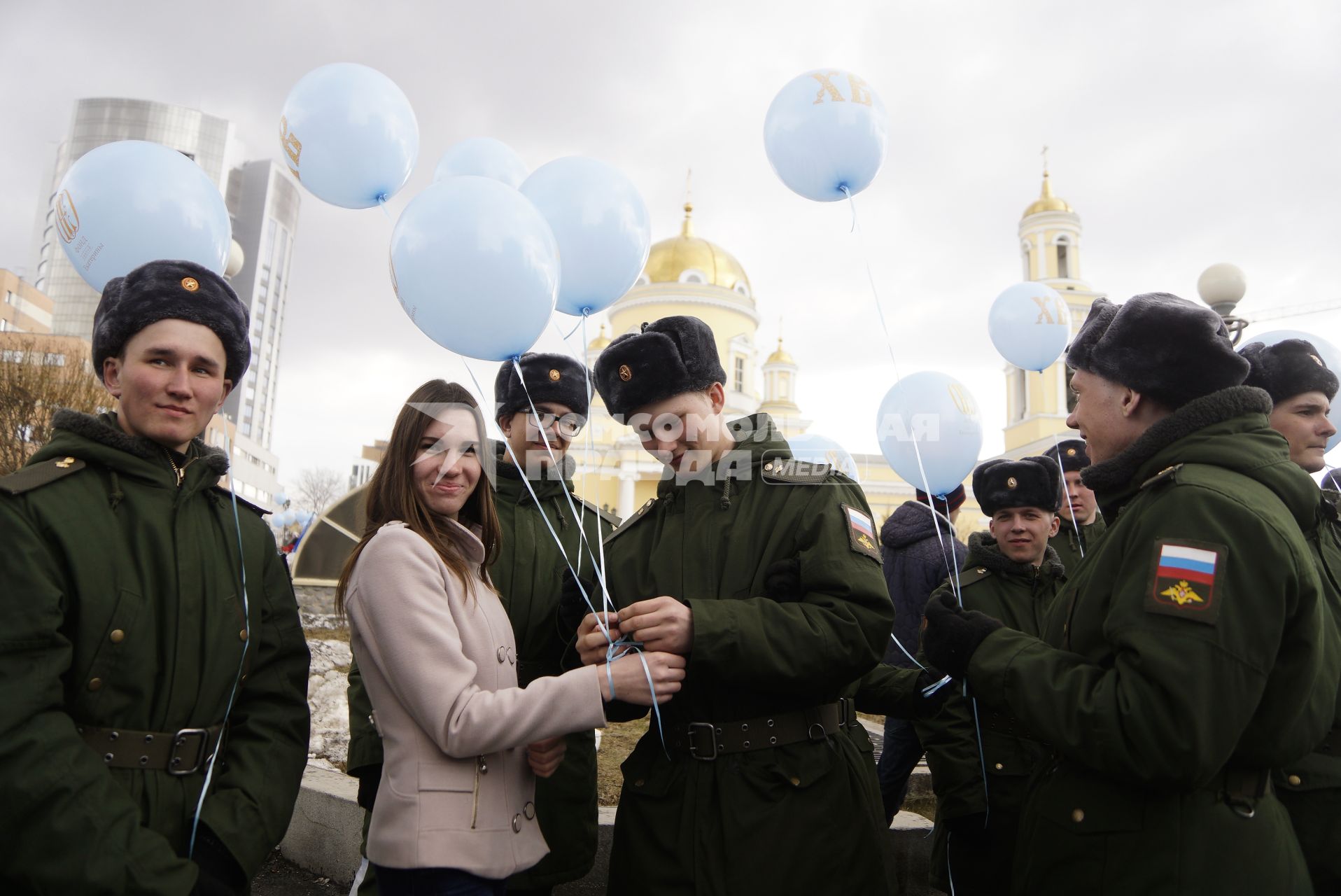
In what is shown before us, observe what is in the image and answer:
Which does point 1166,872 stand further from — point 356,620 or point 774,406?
point 774,406

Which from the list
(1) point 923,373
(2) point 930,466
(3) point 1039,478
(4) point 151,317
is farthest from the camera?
(1) point 923,373

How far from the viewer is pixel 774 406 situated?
4603 centimetres

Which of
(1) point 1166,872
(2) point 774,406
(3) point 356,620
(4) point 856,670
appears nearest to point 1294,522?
(1) point 1166,872

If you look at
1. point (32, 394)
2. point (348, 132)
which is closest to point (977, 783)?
point (348, 132)

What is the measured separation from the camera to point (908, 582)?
14.9 ft

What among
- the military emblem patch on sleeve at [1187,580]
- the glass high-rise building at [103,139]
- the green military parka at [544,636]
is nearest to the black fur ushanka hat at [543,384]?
the green military parka at [544,636]

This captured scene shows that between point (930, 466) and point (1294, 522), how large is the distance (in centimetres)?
323

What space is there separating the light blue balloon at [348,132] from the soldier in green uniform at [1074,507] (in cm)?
366

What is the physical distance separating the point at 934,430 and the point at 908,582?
3.35 feet

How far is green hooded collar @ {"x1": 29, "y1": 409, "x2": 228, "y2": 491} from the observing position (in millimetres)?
1941

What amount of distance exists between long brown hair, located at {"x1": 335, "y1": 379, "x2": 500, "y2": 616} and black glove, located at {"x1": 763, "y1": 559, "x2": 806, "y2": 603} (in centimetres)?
81

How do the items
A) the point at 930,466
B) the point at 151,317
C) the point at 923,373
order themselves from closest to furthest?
the point at 151,317, the point at 930,466, the point at 923,373

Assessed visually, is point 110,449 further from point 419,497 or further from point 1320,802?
point 1320,802

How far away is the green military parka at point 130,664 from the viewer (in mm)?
1665
